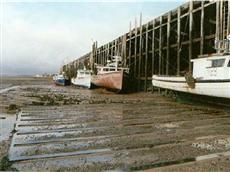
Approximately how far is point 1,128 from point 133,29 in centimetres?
2337

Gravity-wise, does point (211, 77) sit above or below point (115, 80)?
above

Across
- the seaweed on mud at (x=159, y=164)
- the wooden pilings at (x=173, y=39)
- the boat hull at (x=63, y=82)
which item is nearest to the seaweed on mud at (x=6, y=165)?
the seaweed on mud at (x=159, y=164)

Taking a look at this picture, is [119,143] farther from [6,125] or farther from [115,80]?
[115,80]

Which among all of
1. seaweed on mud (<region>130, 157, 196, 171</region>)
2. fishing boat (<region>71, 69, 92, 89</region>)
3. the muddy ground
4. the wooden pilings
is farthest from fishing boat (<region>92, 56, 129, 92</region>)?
seaweed on mud (<region>130, 157, 196, 171</region>)

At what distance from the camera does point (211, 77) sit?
14.3 metres

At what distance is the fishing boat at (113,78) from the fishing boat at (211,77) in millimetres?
9484

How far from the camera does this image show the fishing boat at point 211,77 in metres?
13.5

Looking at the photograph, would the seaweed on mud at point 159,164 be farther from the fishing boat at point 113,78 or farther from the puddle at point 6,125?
the fishing boat at point 113,78

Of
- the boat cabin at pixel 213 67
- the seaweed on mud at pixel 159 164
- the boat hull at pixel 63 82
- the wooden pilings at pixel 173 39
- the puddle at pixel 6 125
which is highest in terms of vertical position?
the wooden pilings at pixel 173 39

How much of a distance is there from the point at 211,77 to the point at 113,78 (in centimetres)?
1320

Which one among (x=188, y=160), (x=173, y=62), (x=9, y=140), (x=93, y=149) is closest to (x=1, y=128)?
(x=9, y=140)

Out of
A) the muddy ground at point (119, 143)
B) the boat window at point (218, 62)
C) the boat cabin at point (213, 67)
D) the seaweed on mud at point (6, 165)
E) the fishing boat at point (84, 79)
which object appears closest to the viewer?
the seaweed on mud at point (6, 165)

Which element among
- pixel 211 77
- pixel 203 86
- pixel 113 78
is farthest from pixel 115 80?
pixel 211 77

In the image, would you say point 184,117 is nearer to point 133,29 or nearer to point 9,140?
point 9,140
